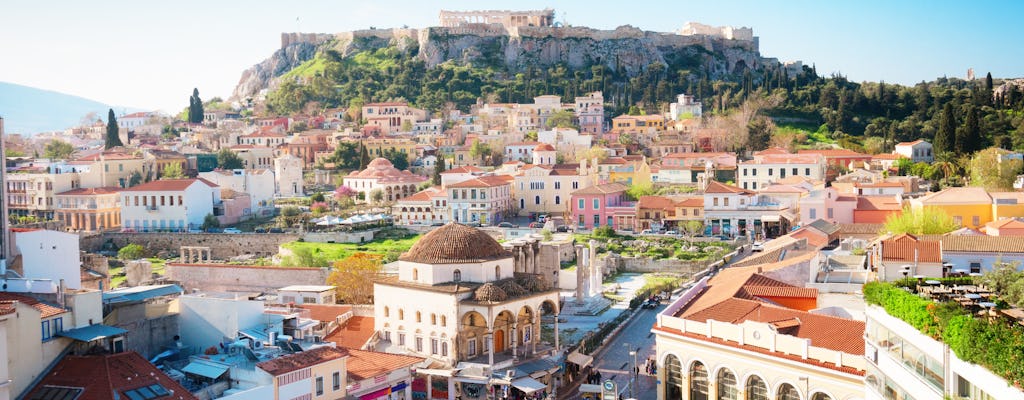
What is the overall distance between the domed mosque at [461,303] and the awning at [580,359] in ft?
2.61

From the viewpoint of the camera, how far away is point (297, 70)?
120 meters

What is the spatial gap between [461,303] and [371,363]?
4.14 m

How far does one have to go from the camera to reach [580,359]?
30.1 metres

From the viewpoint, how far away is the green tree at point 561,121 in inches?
3487

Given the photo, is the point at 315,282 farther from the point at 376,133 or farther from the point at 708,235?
the point at 376,133

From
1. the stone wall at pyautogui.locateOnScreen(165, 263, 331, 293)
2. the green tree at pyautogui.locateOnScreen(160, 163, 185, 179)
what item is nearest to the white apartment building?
the green tree at pyautogui.locateOnScreen(160, 163, 185, 179)

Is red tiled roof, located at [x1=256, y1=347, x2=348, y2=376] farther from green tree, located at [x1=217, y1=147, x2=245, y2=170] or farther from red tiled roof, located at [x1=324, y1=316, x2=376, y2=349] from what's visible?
green tree, located at [x1=217, y1=147, x2=245, y2=170]

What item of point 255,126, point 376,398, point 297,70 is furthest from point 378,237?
point 297,70

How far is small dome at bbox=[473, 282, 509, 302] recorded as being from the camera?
29391 millimetres

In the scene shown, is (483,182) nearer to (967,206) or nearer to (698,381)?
(967,206)

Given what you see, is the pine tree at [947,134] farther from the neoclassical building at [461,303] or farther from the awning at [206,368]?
the awning at [206,368]

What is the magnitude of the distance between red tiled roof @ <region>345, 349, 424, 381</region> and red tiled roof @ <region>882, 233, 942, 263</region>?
39.6 feet

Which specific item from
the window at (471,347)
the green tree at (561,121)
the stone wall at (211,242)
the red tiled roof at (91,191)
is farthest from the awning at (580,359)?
the green tree at (561,121)

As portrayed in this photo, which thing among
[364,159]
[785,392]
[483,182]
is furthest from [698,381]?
[364,159]
